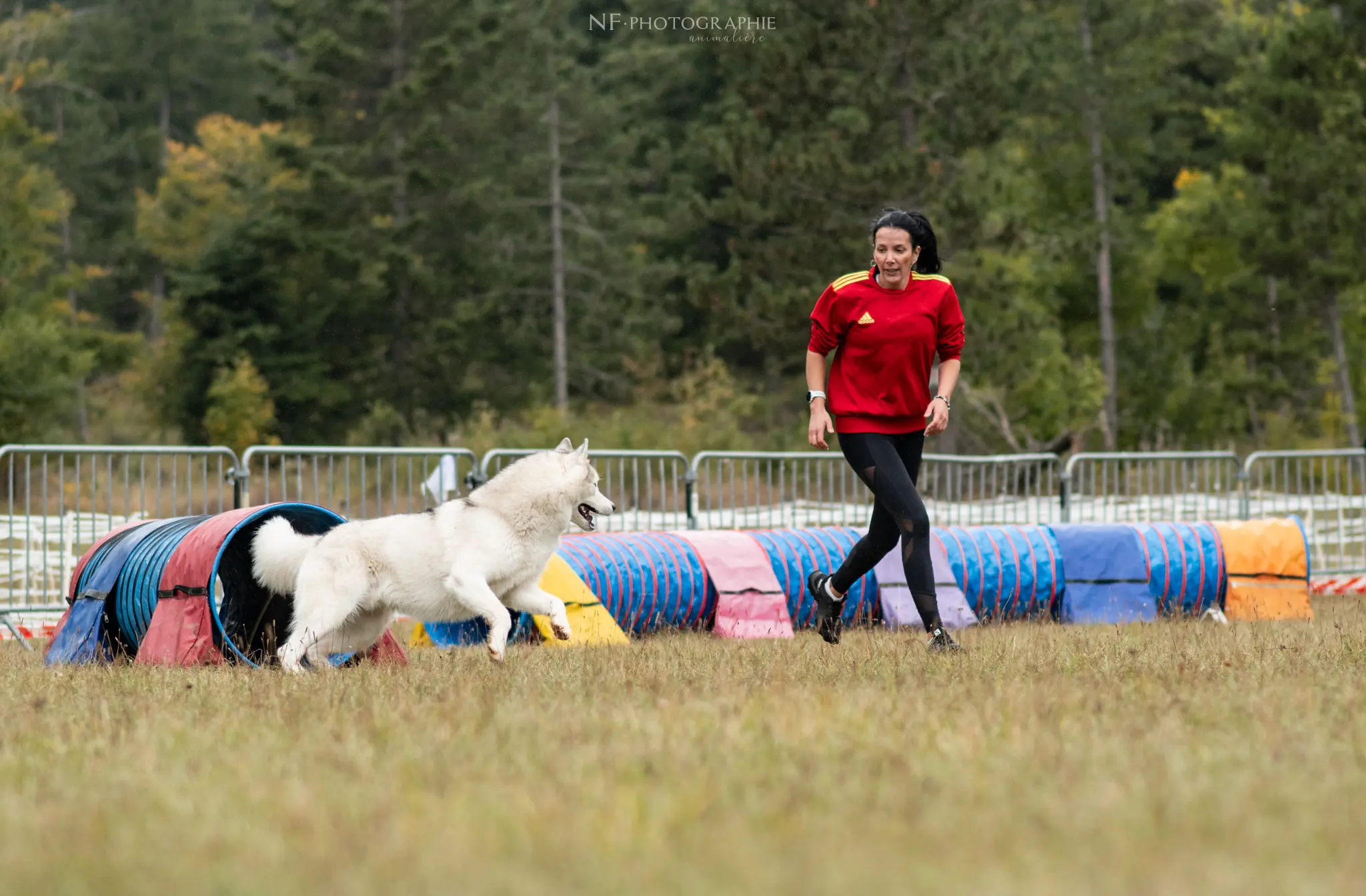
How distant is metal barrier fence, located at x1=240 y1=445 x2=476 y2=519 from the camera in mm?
12656

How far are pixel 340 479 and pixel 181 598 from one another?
21.1 feet

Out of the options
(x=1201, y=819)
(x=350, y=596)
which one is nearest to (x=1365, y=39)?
(x=350, y=596)

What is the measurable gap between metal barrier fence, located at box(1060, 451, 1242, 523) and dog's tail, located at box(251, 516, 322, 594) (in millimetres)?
10132

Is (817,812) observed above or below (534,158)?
below

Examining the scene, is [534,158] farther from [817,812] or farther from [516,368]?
[817,812]

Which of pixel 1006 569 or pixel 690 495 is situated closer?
pixel 1006 569

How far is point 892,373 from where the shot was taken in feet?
24.7

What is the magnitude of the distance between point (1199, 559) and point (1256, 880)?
9.59 meters

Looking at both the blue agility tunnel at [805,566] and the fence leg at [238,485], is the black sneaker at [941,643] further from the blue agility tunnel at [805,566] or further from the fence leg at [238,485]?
the fence leg at [238,485]

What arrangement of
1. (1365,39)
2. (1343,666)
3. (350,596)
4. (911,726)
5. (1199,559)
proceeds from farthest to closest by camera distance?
(1365,39), (1199,559), (350,596), (1343,666), (911,726)

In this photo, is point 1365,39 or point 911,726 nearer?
point 911,726

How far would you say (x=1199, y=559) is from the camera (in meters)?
12.0

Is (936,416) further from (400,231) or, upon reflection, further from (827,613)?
(400,231)

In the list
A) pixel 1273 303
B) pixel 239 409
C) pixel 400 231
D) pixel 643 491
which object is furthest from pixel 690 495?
pixel 1273 303
